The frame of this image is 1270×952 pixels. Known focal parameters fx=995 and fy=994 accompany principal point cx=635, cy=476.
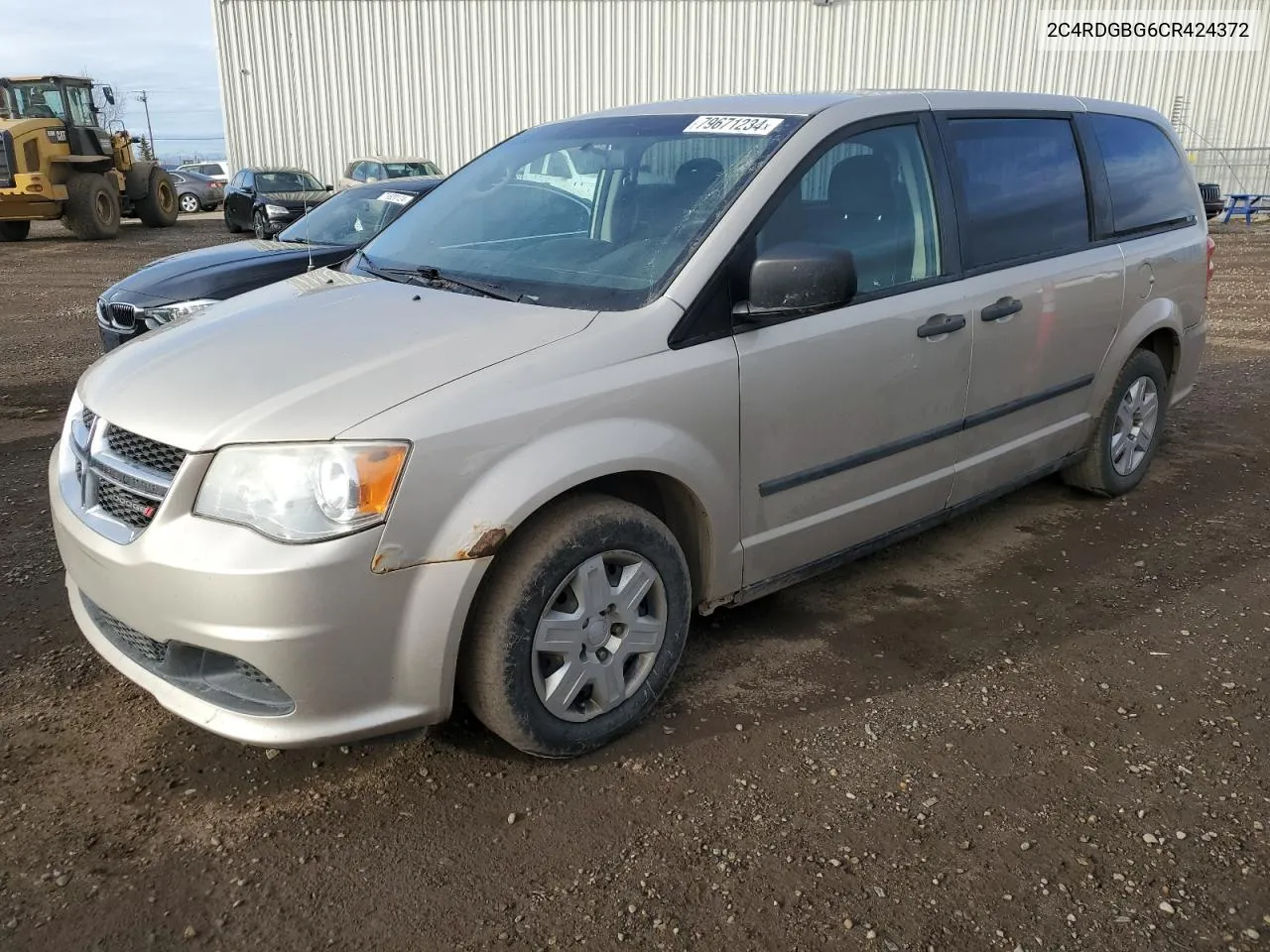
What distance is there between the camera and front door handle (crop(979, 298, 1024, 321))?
3.51 meters

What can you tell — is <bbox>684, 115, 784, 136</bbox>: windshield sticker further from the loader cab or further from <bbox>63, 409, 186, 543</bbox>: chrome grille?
the loader cab

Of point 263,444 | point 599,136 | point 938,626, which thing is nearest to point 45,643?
point 263,444

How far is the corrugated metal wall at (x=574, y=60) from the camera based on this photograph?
22781 millimetres

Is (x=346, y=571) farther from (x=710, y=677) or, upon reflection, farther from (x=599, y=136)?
(x=599, y=136)

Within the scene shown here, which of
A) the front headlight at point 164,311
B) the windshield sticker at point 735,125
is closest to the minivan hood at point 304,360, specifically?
the windshield sticker at point 735,125

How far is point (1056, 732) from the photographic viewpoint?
9.44 ft

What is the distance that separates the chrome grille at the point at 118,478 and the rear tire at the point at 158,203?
21.4 metres

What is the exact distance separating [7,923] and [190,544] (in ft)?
2.97

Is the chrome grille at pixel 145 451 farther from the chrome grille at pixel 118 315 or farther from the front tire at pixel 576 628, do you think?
the chrome grille at pixel 118 315

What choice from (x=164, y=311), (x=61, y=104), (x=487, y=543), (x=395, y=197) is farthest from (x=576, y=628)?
(x=61, y=104)

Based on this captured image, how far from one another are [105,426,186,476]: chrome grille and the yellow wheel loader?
59.9 ft

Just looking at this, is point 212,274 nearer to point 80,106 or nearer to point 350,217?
point 350,217

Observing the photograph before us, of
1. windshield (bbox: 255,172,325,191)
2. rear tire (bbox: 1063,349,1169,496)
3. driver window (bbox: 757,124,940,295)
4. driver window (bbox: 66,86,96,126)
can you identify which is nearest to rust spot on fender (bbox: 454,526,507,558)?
driver window (bbox: 757,124,940,295)

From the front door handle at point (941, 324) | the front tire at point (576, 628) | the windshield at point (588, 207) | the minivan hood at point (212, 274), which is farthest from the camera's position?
the minivan hood at point (212, 274)
